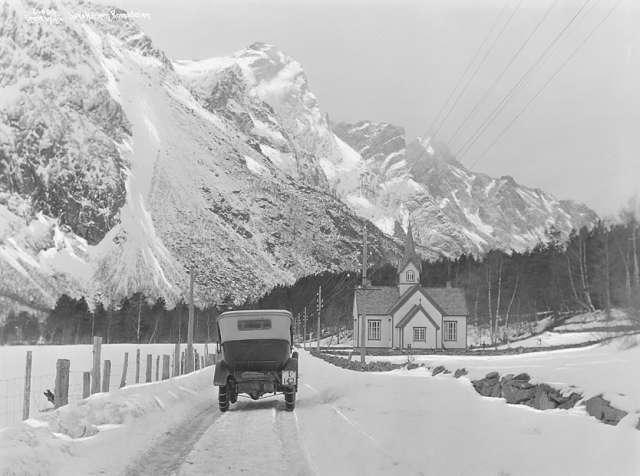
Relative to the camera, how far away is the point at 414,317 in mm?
93688

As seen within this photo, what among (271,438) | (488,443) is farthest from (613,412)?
(271,438)

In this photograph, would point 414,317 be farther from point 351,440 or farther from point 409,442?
point 409,442

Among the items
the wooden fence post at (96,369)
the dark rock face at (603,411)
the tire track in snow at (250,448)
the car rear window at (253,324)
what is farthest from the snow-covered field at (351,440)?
the car rear window at (253,324)

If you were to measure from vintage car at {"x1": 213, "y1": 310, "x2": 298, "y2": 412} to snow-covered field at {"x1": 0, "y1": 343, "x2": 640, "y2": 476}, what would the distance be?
2028 millimetres

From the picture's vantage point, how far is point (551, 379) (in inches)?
564

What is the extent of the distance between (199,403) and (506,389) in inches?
473

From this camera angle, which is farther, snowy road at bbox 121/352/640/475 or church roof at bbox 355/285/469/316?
church roof at bbox 355/285/469/316

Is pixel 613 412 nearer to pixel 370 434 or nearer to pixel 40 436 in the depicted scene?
pixel 370 434

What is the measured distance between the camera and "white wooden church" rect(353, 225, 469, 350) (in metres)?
93.4

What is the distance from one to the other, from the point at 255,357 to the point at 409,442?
10.9 meters

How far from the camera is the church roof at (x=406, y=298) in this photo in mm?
96000

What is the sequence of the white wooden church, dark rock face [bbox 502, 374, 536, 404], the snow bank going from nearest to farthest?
1. the snow bank
2. dark rock face [bbox 502, 374, 536, 404]
3. the white wooden church

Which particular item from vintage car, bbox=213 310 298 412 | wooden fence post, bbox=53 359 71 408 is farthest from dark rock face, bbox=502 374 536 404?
wooden fence post, bbox=53 359 71 408

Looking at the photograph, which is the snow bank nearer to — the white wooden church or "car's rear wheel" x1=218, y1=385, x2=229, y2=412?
"car's rear wheel" x1=218, y1=385, x2=229, y2=412
